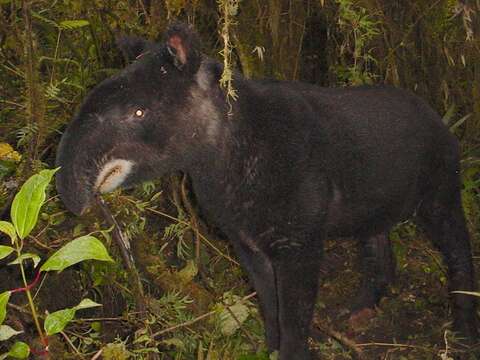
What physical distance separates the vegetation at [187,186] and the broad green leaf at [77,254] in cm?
136

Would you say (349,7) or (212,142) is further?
(349,7)

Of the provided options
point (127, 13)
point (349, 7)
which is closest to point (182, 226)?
point (127, 13)

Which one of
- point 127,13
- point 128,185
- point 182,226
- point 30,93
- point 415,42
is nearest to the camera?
point 128,185

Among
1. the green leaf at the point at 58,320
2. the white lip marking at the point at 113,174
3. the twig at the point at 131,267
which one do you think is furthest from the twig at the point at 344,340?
the green leaf at the point at 58,320

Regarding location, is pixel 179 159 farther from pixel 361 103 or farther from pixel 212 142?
pixel 361 103

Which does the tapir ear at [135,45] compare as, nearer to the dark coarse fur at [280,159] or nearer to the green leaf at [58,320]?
the dark coarse fur at [280,159]

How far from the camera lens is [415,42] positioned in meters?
6.25

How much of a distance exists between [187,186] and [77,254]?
3017 mm

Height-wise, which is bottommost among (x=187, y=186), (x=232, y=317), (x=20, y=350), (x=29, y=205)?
(x=232, y=317)

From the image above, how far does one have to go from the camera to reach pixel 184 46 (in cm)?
372

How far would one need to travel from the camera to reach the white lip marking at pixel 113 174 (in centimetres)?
373

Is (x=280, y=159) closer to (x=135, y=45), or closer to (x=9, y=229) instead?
(x=135, y=45)

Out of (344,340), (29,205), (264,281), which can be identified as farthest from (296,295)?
(29,205)

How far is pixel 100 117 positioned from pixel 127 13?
1.81m
